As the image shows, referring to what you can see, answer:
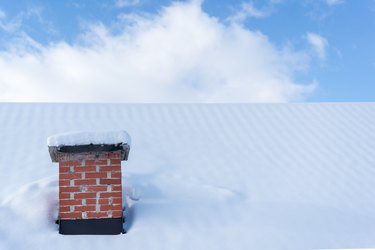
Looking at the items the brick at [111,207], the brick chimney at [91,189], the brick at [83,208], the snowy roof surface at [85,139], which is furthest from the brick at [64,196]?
the snowy roof surface at [85,139]

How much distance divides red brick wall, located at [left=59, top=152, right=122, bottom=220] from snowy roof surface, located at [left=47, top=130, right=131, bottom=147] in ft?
0.55

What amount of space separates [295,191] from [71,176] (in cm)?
294

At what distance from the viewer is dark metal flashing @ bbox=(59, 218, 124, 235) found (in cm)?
525

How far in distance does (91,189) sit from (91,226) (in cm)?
37

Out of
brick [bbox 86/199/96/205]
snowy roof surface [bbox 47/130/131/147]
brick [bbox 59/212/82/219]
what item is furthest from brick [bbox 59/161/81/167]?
brick [bbox 59/212/82/219]

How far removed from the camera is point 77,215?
207 inches

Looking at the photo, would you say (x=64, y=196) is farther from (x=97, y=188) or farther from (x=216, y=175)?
(x=216, y=175)

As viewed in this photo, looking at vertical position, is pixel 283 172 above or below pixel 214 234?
above

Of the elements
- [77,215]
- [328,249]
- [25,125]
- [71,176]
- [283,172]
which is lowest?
[328,249]

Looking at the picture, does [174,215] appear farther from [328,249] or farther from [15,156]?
[15,156]

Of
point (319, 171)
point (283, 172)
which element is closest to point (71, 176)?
point (283, 172)

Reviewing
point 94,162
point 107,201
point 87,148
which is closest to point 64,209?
point 107,201

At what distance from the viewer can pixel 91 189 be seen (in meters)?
5.26

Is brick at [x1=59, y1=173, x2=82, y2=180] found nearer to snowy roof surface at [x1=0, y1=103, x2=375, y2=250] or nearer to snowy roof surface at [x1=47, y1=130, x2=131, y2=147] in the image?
snowy roof surface at [x1=47, y1=130, x2=131, y2=147]
